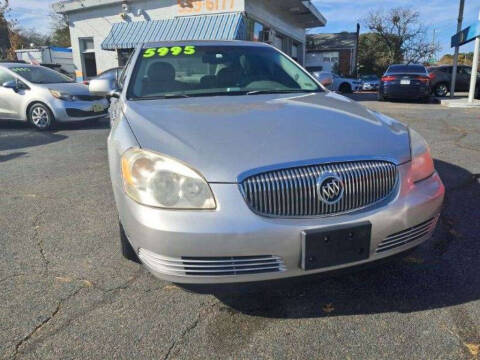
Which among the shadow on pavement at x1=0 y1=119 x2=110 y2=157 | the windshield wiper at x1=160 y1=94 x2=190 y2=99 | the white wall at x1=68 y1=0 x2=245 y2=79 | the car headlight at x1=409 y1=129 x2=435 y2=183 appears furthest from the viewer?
the white wall at x1=68 y1=0 x2=245 y2=79

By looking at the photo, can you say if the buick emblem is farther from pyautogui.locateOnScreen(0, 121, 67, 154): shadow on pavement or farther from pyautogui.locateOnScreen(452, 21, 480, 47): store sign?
pyautogui.locateOnScreen(452, 21, 480, 47): store sign

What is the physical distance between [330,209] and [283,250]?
31cm

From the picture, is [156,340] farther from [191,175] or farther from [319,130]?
[319,130]

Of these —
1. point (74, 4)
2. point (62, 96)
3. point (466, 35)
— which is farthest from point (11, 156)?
point (74, 4)

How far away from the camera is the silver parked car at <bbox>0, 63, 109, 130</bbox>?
27.4 feet

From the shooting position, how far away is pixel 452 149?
19.3 ft

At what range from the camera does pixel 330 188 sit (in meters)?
1.86

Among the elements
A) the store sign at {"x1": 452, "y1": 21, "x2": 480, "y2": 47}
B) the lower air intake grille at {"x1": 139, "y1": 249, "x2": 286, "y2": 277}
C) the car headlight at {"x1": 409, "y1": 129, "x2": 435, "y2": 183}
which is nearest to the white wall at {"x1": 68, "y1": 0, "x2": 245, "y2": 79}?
the store sign at {"x1": 452, "y1": 21, "x2": 480, "y2": 47}

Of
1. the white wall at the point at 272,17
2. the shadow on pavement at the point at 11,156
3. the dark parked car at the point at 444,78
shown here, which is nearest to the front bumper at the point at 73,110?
the shadow on pavement at the point at 11,156

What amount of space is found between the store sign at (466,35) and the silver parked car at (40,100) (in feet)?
38.9

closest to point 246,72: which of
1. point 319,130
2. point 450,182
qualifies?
point 319,130

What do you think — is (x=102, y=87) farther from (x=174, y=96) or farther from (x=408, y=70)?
(x=408, y=70)

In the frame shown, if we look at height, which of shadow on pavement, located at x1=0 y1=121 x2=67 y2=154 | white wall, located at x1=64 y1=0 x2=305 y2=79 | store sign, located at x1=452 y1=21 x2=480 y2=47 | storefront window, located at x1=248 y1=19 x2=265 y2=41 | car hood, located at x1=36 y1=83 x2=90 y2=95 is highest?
white wall, located at x1=64 y1=0 x2=305 y2=79

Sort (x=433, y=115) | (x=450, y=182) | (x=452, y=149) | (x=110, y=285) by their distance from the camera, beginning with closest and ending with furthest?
(x=110, y=285) < (x=450, y=182) < (x=452, y=149) < (x=433, y=115)
